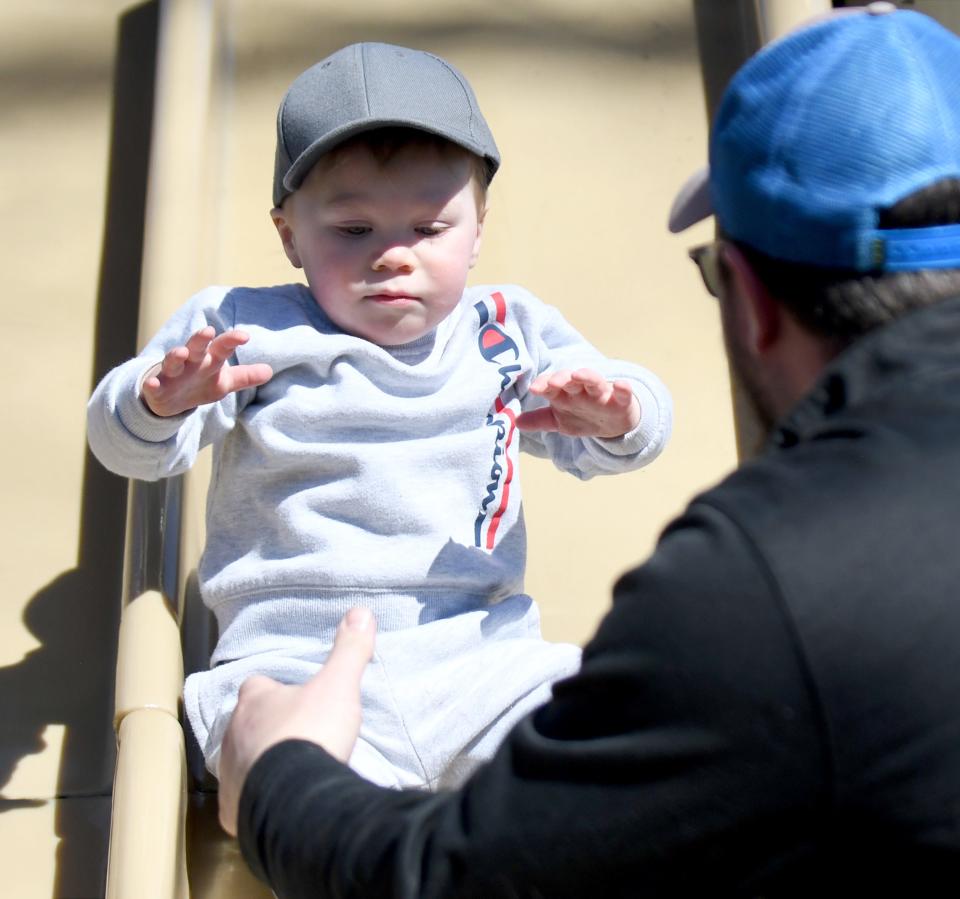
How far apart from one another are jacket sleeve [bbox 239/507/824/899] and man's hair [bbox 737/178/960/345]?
0.74ft

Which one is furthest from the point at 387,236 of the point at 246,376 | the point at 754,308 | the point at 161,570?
the point at 754,308

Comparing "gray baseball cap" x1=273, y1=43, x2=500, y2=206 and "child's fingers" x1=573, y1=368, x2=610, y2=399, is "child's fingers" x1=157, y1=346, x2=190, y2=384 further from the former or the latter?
"child's fingers" x1=573, y1=368, x2=610, y2=399

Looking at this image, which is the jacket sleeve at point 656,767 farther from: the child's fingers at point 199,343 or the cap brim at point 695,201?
the child's fingers at point 199,343

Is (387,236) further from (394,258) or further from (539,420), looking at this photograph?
(539,420)

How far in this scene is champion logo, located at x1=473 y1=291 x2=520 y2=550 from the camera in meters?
1.99

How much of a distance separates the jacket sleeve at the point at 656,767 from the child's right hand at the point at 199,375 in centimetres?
83

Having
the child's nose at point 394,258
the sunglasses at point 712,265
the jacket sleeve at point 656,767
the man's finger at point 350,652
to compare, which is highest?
the child's nose at point 394,258

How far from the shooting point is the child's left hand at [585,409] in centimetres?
189

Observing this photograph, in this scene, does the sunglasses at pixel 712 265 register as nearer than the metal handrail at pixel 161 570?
Yes

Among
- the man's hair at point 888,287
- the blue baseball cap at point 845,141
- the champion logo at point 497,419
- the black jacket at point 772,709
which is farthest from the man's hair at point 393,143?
the black jacket at point 772,709

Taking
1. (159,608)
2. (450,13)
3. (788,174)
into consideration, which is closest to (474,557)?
(159,608)

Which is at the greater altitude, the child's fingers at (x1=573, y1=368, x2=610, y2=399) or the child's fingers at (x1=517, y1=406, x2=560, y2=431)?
the child's fingers at (x1=573, y1=368, x2=610, y2=399)

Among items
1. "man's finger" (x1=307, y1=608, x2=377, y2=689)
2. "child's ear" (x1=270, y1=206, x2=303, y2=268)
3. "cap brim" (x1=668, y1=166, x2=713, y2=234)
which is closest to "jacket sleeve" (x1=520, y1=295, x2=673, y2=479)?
"child's ear" (x1=270, y1=206, x2=303, y2=268)

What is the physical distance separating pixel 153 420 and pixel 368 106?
0.48 meters
